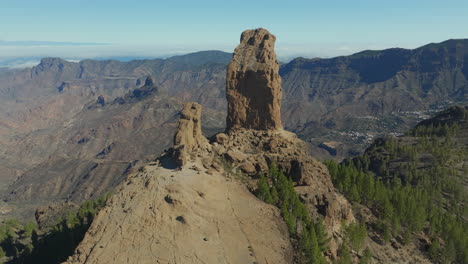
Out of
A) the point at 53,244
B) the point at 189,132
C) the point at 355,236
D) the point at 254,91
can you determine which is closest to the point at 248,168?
the point at 189,132

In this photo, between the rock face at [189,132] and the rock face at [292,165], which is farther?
the rock face at [189,132]

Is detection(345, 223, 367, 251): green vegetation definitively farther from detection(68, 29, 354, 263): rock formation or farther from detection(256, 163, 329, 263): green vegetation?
detection(256, 163, 329, 263): green vegetation

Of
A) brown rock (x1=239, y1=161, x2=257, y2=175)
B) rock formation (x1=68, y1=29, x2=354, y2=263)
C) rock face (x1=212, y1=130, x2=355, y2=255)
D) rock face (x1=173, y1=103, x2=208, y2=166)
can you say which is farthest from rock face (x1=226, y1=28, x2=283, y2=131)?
brown rock (x1=239, y1=161, x2=257, y2=175)

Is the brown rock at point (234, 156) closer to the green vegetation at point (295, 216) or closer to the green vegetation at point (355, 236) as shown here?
the green vegetation at point (295, 216)

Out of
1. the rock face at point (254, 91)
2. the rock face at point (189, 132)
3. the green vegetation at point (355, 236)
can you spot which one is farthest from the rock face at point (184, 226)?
the rock face at point (254, 91)

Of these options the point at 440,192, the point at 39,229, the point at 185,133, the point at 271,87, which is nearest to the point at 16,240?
the point at 39,229

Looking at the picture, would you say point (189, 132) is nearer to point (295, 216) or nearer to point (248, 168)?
point (248, 168)
